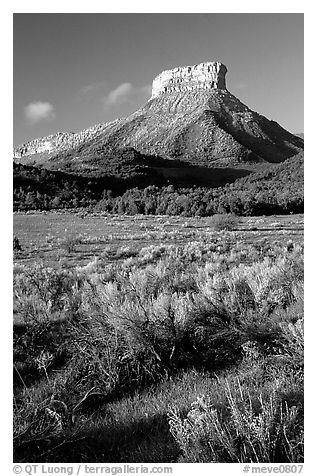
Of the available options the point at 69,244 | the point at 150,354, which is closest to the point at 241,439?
the point at 150,354

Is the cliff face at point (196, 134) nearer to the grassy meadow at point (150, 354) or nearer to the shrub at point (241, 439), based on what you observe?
the grassy meadow at point (150, 354)

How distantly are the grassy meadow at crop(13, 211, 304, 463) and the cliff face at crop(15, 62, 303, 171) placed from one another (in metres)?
30.6

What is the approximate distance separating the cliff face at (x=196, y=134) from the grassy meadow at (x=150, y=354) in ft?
100

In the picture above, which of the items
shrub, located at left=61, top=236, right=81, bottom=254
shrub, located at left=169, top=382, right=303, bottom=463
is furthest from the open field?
shrub, located at left=169, top=382, right=303, bottom=463

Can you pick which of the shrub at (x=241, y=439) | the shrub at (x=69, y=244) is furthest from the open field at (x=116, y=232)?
the shrub at (x=241, y=439)

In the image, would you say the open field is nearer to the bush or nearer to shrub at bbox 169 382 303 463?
the bush

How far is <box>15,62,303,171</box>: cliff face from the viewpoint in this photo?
3859 centimetres

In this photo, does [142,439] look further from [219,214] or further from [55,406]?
[219,214]

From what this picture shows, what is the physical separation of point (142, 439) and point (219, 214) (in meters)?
5.74

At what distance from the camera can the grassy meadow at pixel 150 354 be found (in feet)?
6.59

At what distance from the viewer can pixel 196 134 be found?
42562 mm

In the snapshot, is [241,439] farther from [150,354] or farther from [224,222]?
[224,222]

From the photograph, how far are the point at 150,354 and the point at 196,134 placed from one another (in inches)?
1633
